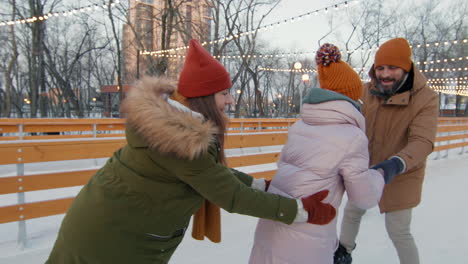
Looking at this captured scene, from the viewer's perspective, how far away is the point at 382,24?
28.9m

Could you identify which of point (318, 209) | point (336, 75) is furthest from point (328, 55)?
point (318, 209)

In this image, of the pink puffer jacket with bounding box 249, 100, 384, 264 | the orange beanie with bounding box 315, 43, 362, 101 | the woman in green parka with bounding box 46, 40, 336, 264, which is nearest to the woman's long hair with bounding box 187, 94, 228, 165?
the woman in green parka with bounding box 46, 40, 336, 264

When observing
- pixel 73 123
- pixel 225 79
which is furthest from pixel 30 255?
pixel 73 123

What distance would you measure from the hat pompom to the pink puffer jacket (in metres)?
0.24

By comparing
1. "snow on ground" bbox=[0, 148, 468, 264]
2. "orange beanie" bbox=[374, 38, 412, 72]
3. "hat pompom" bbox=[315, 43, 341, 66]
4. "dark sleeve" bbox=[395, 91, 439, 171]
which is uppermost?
"orange beanie" bbox=[374, 38, 412, 72]

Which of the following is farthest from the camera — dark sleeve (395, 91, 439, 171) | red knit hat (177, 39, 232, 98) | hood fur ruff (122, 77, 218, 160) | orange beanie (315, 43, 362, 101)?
dark sleeve (395, 91, 439, 171)

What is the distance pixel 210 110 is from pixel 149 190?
399 millimetres

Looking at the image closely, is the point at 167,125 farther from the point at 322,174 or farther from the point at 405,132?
the point at 405,132

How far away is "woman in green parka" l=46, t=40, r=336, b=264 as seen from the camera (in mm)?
1109

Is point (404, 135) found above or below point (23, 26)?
below

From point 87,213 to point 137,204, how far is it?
20 centimetres

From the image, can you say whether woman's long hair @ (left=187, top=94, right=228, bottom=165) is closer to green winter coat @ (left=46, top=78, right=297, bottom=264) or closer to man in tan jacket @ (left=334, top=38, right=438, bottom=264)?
green winter coat @ (left=46, top=78, right=297, bottom=264)

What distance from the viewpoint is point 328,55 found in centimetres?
156

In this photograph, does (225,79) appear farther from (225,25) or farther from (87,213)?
(225,25)
